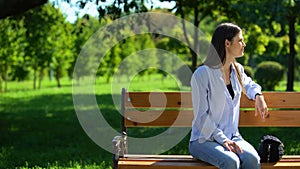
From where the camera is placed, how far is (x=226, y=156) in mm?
4004

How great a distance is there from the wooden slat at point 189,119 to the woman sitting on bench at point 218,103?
0.64m

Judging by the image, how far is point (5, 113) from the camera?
14234 mm

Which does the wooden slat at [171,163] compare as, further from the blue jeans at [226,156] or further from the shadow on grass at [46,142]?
the shadow on grass at [46,142]

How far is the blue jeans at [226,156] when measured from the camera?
3990mm

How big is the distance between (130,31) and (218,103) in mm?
7876

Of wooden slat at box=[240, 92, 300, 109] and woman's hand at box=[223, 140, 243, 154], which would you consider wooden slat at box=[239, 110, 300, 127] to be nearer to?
wooden slat at box=[240, 92, 300, 109]

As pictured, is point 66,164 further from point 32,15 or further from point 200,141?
point 32,15

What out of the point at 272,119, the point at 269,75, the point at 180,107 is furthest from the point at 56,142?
the point at 269,75

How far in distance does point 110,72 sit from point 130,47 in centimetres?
245

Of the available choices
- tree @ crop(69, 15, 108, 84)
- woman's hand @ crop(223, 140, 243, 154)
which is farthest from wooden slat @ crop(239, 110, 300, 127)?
tree @ crop(69, 15, 108, 84)

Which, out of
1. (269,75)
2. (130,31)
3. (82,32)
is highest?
(130,31)

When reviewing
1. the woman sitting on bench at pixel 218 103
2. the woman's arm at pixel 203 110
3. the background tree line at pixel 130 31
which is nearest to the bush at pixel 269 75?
the background tree line at pixel 130 31

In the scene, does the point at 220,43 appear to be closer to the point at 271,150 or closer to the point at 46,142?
the point at 271,150

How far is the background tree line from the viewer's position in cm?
1146
